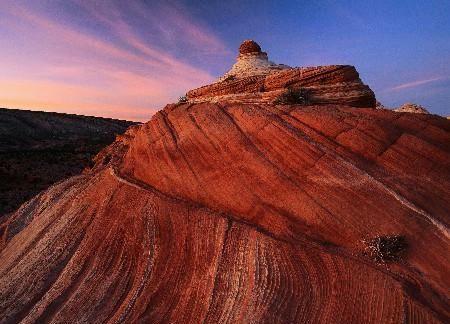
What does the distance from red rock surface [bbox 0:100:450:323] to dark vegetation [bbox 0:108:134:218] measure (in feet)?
83.9

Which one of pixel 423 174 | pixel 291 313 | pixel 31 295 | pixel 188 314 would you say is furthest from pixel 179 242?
pixel 423 174

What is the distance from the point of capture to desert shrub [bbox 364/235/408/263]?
8.92 m

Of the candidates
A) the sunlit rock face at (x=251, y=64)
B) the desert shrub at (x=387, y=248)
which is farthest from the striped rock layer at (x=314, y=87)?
the desert shrub at (x=387, y=248)

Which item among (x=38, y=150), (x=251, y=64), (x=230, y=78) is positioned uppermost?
(x=251, y=64)

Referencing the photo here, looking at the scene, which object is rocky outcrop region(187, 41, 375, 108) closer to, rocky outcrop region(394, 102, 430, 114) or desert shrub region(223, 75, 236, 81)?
desert shrub region(223, 75, 236, 81)

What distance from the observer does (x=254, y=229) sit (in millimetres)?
10430

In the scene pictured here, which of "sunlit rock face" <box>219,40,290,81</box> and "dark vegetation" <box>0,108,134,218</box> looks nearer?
"sunlit rock face" <box>219,40,290,81</box>

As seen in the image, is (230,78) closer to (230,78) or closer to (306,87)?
(230,78)

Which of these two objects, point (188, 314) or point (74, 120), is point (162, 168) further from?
point (74, 120)

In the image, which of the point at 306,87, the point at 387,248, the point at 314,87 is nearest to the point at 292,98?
the point at 306,87

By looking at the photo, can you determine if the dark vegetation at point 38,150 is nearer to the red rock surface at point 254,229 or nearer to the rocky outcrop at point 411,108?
the red rock surface at point 254,229

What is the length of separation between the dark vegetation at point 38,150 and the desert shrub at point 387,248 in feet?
109

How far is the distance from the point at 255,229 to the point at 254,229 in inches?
1.1

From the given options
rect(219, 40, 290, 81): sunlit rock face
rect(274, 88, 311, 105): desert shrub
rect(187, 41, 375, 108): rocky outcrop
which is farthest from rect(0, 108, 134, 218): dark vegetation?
rect(274, 88, 311, 105): desert shrub
